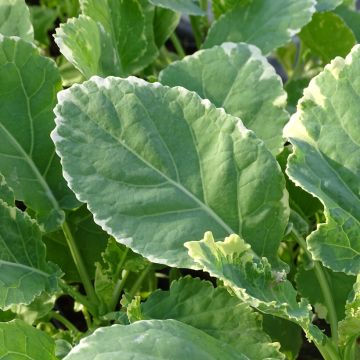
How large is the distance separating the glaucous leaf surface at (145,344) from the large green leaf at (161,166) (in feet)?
0.33

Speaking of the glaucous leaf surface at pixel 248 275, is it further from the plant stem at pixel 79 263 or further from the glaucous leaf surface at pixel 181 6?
the glaucous leaf surface at pixel 181 6

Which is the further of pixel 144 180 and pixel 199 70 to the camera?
pixel 199 70

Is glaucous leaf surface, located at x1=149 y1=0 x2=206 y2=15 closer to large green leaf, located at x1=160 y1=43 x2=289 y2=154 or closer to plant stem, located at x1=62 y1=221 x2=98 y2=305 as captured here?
large green leaf, located at x1=160 y1=43 x2=289 y2=154

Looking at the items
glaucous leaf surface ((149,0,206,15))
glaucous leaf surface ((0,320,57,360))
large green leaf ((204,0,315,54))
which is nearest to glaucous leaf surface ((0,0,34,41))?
glaucous leaf surface ((149,0,206,15))

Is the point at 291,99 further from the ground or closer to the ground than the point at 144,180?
closer to the ground

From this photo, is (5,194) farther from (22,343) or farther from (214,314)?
(214,314)

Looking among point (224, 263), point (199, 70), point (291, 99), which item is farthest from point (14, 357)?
point (291, 99)

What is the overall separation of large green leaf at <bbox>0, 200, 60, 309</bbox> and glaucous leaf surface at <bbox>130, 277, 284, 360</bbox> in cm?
13

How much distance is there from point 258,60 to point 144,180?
0.79 ft

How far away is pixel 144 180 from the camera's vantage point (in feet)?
2.64

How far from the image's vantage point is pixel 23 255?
91cm

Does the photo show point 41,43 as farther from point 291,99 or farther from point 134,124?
point 134,124

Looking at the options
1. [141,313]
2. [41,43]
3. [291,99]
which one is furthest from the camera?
[41,43]

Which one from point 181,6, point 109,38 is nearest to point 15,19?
point 109,38
